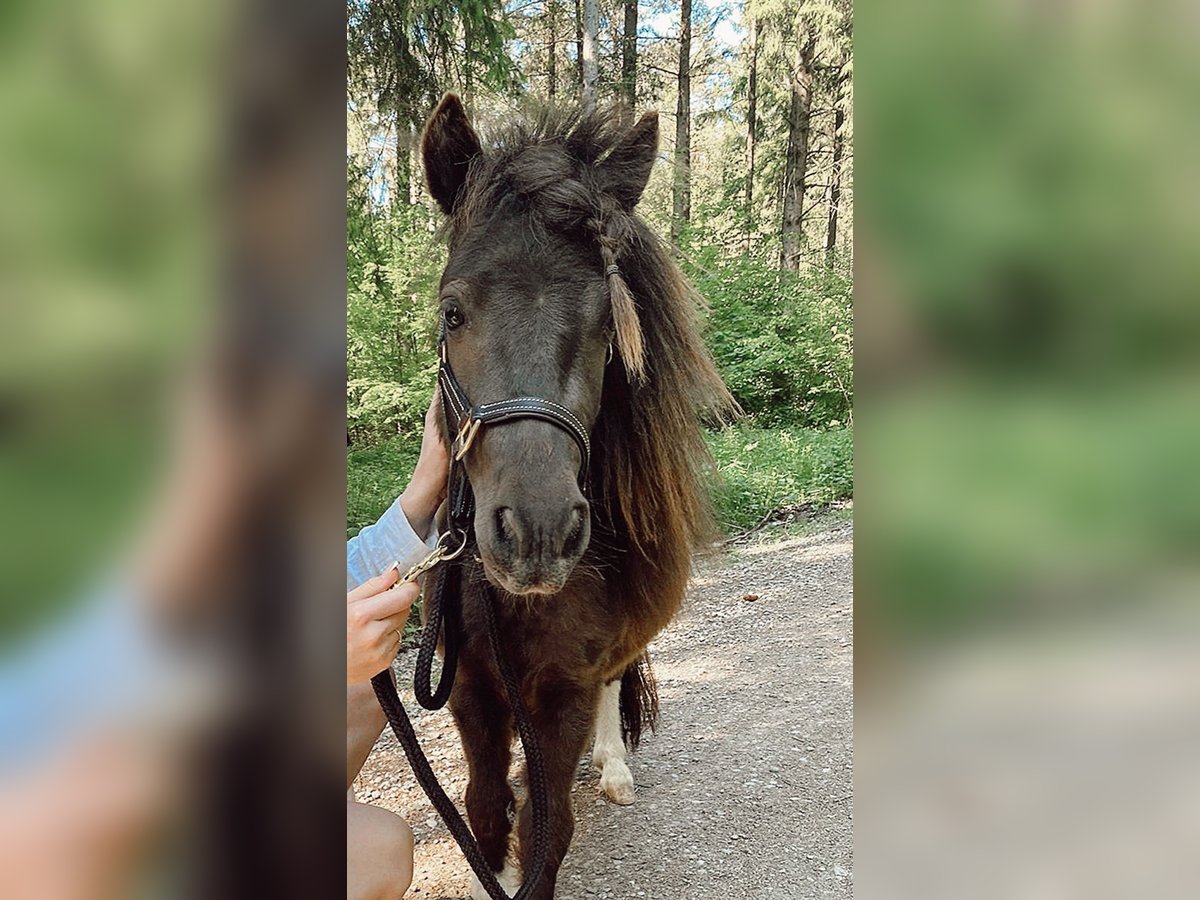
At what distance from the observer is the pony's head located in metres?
1.29

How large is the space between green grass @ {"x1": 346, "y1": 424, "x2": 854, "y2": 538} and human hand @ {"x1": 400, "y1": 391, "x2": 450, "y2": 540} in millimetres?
3099

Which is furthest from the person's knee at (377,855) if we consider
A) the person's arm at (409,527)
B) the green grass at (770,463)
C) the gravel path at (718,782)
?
the green grass at (770,463)

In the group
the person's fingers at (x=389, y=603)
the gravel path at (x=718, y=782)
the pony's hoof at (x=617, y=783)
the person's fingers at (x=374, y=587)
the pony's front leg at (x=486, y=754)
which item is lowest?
the gravel path at (x=718, y=782)

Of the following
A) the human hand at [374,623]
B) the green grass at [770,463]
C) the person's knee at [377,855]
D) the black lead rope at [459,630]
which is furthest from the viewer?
the green grass at [770,463]

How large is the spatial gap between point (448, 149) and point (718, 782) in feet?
7.27

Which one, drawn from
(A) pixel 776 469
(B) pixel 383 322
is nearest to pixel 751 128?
(A) pixel 776 469

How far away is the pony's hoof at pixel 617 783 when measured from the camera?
258cm

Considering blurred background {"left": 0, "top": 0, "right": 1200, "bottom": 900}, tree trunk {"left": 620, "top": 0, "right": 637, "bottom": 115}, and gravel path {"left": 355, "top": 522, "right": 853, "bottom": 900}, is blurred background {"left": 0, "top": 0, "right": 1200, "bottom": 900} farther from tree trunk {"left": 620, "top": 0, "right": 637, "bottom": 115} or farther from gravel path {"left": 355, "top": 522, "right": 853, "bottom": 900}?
tree trunk {"left": 620, "top": 0, "right": 637, "bottom": 115}
